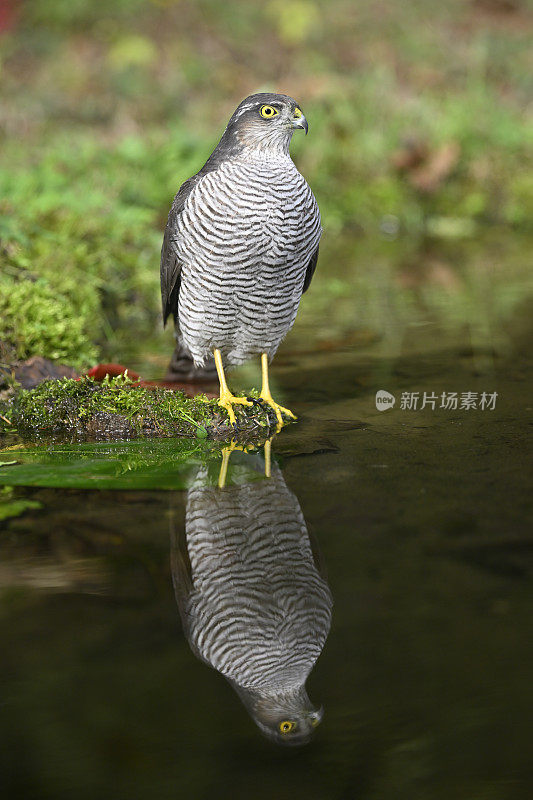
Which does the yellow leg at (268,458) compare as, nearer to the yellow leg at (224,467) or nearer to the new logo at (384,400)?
the yellow leg at (224,467)

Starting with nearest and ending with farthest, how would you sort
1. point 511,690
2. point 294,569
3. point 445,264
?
point 511,690, point 294,569, point 445,264

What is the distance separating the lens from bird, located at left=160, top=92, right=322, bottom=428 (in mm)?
4422

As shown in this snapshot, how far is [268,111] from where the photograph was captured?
4586 mm

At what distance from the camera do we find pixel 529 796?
2160 mm

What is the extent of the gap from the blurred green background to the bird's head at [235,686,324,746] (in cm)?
339

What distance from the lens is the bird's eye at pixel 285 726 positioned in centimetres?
243

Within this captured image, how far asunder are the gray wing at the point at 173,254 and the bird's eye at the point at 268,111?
0.43 metres

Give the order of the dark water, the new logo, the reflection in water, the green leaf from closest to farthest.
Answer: the dark water, the reflection in water, the green leaf, the new logo

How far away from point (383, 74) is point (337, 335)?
835 cm

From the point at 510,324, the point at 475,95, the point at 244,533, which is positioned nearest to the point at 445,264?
the point at 510,324

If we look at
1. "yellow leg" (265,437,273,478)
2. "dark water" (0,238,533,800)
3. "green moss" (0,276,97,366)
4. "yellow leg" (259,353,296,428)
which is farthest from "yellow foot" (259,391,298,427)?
"green moss" (0,276,97,366)

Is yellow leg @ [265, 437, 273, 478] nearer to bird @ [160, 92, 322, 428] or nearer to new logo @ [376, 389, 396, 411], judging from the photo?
bird @ [160, 92, 322, 428]

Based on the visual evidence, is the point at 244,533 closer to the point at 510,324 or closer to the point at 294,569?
the point at 294,569

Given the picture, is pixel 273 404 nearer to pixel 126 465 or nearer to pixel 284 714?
pixel 126 465
